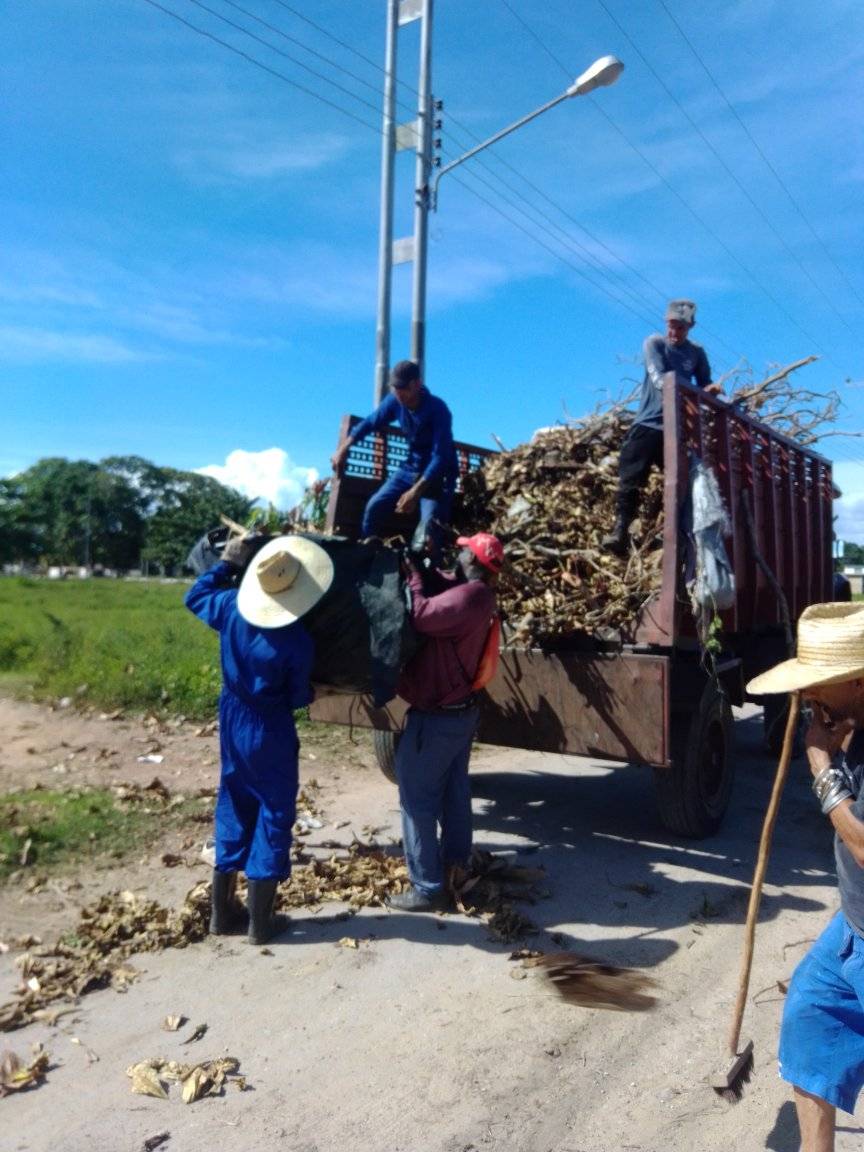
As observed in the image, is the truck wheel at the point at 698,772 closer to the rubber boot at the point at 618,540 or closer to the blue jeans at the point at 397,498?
the rubber boot at the point at 618,540

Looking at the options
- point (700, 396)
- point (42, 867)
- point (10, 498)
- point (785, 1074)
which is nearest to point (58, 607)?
point (42, 867)

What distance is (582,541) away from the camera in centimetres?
593

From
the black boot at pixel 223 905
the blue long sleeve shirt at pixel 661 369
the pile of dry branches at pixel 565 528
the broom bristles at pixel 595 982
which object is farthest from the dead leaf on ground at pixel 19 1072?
the blue long sleeve shirt at pixel 661 369

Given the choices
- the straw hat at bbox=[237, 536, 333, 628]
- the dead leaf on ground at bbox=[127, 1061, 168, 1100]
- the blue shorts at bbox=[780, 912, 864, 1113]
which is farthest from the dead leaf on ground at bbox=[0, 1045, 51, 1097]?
the blue shorts at bbox=[780, 912, 864, 1113]

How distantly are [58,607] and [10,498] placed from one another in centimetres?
6510

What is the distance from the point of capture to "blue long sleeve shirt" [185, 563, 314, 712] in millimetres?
4094

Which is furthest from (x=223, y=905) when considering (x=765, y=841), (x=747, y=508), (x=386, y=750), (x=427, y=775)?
(x=747, y=508)

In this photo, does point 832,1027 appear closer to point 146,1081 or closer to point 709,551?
point 146,1081

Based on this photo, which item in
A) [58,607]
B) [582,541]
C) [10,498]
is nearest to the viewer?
[582,541]

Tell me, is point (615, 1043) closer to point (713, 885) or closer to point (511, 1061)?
point (511, 1061)

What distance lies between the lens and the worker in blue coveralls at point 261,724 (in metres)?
4.10

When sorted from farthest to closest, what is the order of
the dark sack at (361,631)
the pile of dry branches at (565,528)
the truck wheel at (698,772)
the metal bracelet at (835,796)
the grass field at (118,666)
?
the grass field at (118,666), the truck wheel at (698,772), the pile of dry branches at (565,528), the dark sack at (361,631), the metal bracelet at (835,796)

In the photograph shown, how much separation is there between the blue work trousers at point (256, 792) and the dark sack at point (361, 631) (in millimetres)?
393

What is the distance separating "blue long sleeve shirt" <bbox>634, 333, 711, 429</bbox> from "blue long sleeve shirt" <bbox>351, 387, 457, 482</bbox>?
123cm
